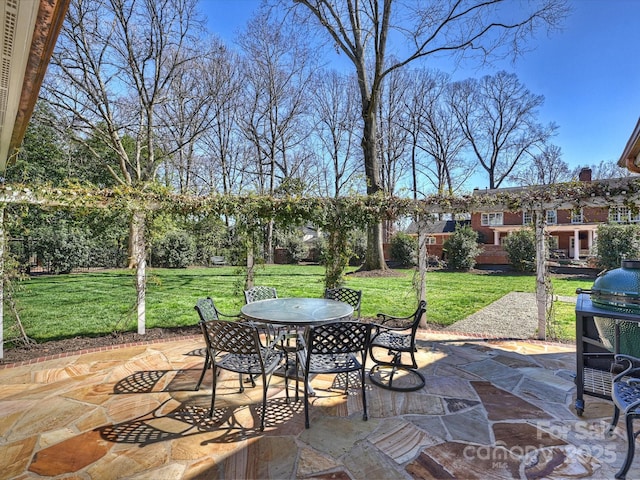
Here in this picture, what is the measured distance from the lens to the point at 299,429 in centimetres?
264

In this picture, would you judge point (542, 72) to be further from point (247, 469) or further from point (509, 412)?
point (247, 469)

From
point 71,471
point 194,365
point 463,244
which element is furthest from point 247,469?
point 463,244

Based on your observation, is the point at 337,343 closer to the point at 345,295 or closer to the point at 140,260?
the point at 345,295

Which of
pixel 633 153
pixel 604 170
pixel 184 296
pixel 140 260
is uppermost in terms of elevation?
pixel 604 170

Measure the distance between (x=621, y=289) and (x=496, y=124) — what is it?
2855cm

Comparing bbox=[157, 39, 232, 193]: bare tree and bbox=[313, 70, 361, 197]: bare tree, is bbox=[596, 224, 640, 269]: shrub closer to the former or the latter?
bbox=[313, 70, 361, 197]: bare tree

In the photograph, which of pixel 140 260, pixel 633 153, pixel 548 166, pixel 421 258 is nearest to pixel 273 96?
pixel 140 260

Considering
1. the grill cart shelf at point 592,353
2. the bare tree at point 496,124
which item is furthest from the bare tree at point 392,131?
the grill cart shelf at point 592,353

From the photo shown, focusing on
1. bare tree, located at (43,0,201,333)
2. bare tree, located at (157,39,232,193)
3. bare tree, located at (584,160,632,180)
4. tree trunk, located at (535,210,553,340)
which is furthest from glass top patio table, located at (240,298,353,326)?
bare tree, located at (584,160,632,180)

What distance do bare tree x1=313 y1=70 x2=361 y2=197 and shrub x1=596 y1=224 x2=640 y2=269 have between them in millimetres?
13057

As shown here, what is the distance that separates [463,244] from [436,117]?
51.6ft

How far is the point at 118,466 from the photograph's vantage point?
2182mm

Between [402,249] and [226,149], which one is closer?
[402,249]

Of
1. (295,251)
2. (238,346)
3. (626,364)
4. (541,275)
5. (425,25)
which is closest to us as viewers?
(238,346)
